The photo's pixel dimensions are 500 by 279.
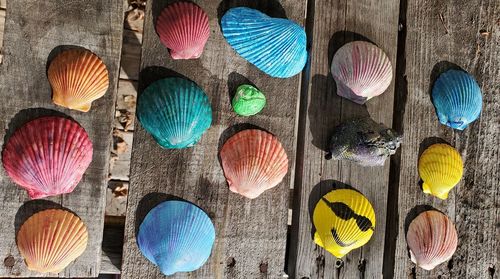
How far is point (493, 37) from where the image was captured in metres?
1.86

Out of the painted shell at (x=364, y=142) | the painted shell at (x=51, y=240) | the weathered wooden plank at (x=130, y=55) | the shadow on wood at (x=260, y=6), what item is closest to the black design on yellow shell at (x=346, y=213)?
the painted shell at (x=364, y=142)

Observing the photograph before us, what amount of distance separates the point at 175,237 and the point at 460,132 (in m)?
1.07

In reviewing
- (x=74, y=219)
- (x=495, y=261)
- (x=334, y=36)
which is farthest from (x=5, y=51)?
(x=495, y=261)

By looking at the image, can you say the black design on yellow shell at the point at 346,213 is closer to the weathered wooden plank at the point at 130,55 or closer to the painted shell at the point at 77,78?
the painted shell at the point at 77,78

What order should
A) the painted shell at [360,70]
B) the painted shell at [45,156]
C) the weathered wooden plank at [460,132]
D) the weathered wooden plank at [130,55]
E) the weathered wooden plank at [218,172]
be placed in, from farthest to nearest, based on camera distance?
the weathered wooden plank at [130,55], the weathered wooden plank at [460,132], the painted shell at [360,70], the weathered wooden plank at [218,172], the painted shell at [45,156]

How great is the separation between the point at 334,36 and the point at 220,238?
774 mm

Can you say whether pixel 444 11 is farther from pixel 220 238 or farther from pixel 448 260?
pixel 220 238

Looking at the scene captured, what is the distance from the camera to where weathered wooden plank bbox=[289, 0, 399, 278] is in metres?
1.68

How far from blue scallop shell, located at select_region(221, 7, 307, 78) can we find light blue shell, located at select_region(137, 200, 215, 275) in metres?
0.52

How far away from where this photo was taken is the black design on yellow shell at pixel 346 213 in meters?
1.65

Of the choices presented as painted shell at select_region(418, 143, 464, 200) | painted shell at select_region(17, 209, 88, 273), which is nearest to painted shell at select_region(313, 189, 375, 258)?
painted shell at select_region(418, 143, 464, 200)

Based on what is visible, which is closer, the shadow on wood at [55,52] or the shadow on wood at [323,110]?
the shadow on wood at [55,52]

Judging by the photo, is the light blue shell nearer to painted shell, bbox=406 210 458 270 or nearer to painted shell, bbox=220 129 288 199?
painted shell, bbox=220 129 288 199

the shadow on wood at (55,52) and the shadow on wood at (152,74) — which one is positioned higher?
the shadow on wood at (55,52)
